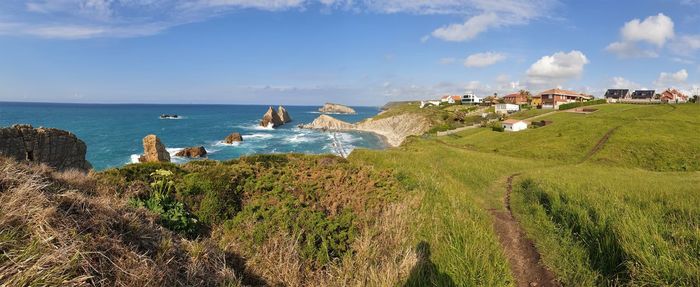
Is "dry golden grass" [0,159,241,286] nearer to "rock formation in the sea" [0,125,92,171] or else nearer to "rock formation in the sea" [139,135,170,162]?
"rock formation in the sea" [0,125,92,171]

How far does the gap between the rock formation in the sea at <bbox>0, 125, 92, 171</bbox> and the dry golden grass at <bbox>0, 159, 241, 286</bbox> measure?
24.0 metres

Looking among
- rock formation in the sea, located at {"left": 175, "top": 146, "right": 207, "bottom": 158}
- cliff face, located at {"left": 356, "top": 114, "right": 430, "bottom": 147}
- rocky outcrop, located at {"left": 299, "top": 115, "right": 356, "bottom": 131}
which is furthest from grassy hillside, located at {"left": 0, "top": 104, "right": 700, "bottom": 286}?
rocky outcrop, located at {"left": 299, "top": 115, "right": 356, "bottom": 131}

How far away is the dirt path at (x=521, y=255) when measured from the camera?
9.82 metres

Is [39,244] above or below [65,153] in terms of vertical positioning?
above

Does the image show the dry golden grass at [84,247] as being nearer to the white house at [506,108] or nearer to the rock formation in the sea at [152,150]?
the rock formation in the sea at [152,150]

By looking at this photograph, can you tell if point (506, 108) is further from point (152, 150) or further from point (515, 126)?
point (152, 150)

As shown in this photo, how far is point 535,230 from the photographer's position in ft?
43.1

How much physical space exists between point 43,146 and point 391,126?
359 ft

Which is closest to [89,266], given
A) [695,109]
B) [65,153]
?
[65,153]

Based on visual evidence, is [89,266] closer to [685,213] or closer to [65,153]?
[685,213]

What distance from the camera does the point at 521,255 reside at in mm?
11477

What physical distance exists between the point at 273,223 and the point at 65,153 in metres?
27.8

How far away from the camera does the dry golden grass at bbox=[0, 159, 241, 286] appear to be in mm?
4617

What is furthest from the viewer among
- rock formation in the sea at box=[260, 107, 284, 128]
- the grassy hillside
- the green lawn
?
rock formation in the sea at box=[260, 107, 284, 128]
